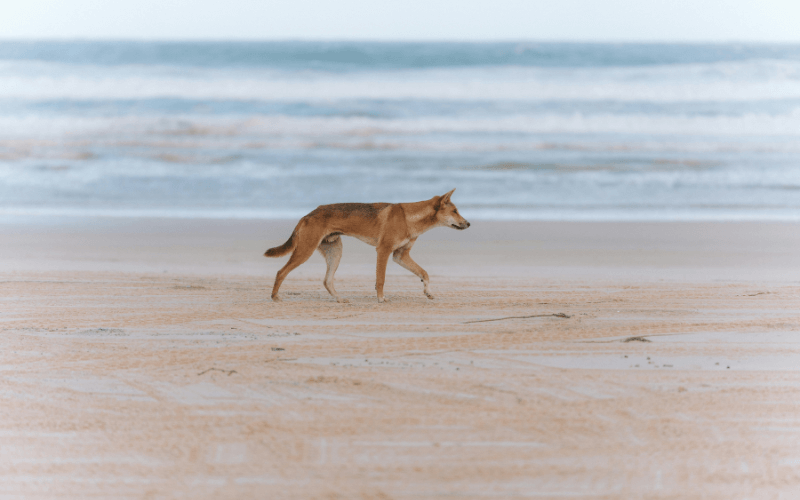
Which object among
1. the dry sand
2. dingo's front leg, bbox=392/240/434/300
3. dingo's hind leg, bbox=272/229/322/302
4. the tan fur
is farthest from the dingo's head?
dingo's hind leg, bbox=272/229/322/302

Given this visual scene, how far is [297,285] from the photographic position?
24.9 ft

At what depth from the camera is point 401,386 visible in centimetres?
398

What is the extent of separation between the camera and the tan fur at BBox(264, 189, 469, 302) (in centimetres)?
641

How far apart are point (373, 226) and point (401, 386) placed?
272 cm

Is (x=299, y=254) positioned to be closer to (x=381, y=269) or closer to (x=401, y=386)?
(x=381, y=269)

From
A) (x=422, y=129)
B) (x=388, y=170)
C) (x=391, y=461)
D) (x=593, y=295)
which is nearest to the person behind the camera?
(x=391, y=461)

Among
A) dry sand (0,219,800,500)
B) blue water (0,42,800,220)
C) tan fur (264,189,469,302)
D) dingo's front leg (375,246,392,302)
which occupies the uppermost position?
blue water (0,42,800,220)

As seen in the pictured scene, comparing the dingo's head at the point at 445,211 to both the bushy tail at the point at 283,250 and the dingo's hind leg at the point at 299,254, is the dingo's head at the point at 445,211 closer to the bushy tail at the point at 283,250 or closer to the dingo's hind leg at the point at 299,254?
the dingo's hind leg at the point at 299,254

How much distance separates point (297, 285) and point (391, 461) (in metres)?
4.73

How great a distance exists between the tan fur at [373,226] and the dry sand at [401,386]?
37 cm

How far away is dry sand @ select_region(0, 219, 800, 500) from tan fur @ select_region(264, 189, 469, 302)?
0.37 meters

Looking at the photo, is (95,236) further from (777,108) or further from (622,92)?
(777,108)

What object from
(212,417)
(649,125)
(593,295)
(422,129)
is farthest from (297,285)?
(649,125)

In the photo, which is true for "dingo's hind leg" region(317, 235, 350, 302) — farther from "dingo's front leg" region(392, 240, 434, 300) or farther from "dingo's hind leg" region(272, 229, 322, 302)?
"dingo's front leg" region(392, 240, 434, 300)
